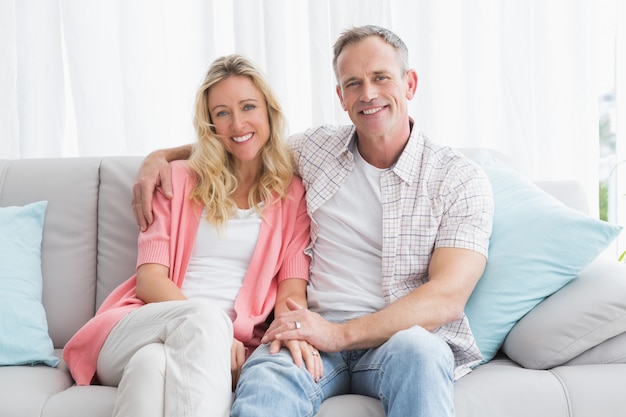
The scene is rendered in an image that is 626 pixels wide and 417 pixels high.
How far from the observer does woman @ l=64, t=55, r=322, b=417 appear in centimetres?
180

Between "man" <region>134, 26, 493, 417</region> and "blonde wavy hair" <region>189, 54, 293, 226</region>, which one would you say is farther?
"blonde wavy hair" <region>189, 54, 293, 226</region>

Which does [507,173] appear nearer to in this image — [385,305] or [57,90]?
[385,305]

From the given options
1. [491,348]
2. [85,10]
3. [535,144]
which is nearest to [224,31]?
[85,10]

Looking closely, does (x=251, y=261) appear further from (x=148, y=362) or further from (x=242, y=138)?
(x=148, y=362)

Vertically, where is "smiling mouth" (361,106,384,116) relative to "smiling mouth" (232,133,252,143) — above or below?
above

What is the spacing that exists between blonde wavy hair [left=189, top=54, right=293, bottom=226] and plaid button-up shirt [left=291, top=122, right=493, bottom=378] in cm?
16

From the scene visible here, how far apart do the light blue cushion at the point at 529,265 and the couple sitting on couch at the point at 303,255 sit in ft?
0.18

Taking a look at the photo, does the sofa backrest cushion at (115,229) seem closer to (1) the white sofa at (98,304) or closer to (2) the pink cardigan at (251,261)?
(1) the white sofa at (98,304)

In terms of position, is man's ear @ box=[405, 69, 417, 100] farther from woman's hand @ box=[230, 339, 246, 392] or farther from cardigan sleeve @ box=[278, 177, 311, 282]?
woman's hand @ box=[230, 339, 246, 392]

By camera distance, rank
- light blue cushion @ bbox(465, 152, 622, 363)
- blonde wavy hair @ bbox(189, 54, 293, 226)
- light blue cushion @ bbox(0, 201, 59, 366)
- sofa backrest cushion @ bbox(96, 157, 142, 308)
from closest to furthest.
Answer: light blue cushion @ bbox(465, 152, 622, 363), light blue cushion @ bbox(0, 201, 59, 366), blonde wavy hair @ bbox(189, 54, 293, 226), sofa backrest cushion @ bbox(96, 157, 142, 308)

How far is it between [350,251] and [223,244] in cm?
34

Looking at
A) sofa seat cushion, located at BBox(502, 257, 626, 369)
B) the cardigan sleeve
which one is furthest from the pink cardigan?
sofa seat cushion, located at BBox(502, 257, 626, 369)

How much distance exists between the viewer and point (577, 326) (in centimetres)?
175

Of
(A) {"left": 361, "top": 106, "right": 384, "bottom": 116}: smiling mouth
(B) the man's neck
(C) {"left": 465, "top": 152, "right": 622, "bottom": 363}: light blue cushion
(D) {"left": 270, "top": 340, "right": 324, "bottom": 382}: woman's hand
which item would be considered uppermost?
(A) {"left": 361, "top": 106, "right": 384, "bottom": 116}: smiling mouth
